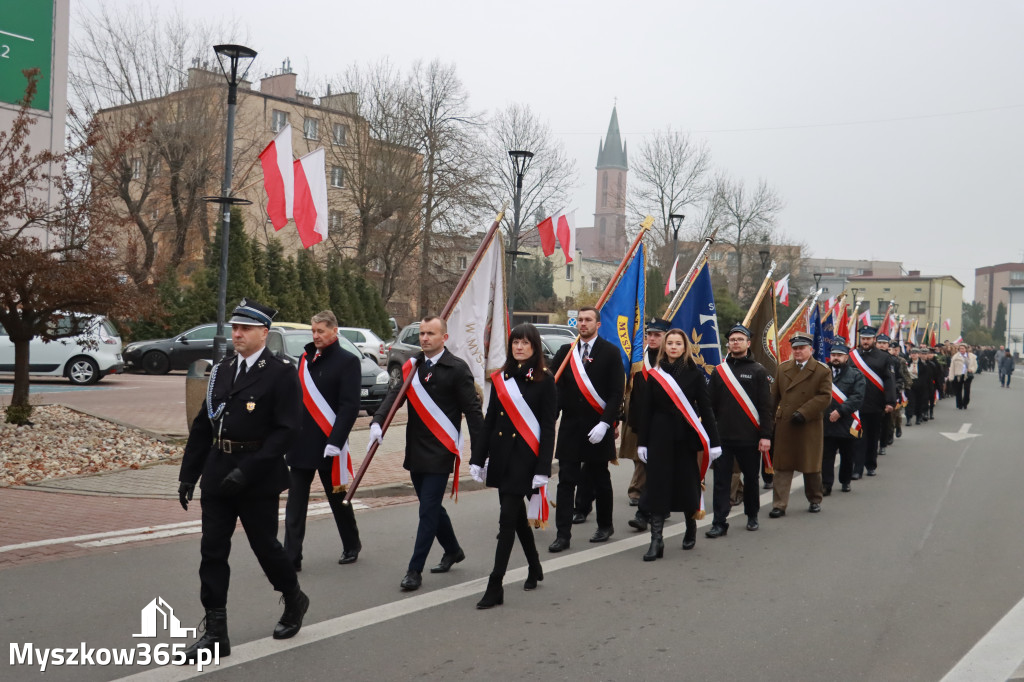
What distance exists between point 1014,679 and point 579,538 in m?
3.88

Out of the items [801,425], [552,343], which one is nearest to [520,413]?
[801,425]

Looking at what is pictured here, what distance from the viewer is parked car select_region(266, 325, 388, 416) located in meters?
17.6

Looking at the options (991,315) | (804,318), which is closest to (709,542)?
(804,318)

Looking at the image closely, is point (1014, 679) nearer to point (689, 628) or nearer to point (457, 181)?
point (689, 628)

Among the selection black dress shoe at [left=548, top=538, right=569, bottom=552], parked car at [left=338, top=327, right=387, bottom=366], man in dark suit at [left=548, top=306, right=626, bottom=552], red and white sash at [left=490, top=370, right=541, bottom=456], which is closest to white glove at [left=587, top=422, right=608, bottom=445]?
man in dark suit at [left=548, top=306, right=626, bottom=552]

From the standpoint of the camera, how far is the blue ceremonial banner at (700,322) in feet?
35.6

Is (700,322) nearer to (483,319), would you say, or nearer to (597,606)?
(483,319)

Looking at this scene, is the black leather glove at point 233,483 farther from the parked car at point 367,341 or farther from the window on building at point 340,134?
the window on building at point 340,134

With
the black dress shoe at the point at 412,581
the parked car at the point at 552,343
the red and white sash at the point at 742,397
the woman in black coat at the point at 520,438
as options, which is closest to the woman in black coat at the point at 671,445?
the red and white sash at the point at 742,397

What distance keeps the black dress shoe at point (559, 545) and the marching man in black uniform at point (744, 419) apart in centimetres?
169

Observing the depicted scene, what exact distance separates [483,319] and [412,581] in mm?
2391

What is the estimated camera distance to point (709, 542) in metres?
8.23

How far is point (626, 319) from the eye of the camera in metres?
9.73

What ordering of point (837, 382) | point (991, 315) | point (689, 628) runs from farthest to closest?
point (991, 315)
point (837, 382)
point (689, 628)
